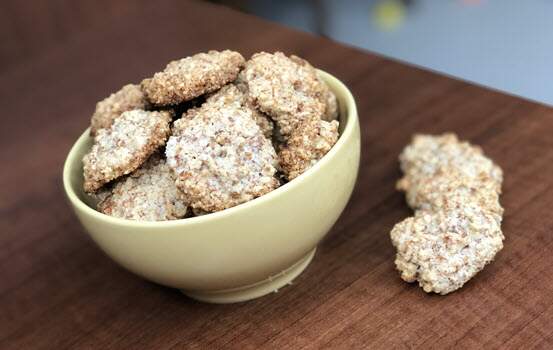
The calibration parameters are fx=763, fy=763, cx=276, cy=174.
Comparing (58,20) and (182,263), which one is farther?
(58,20)

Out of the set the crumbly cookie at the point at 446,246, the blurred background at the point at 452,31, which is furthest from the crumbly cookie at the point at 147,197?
the blurred background at the point at 452,31

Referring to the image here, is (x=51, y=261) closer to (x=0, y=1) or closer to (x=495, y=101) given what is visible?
(x=495, y=101)

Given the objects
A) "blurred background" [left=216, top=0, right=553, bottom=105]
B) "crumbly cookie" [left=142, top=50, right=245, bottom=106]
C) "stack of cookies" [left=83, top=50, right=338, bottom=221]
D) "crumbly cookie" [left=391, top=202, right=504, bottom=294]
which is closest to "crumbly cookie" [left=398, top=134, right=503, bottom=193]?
"crumbly cookie" [left=391, top=202, right=504, bottom=294]

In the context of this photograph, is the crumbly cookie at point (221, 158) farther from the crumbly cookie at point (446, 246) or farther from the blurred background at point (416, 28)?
the blurred background at point (416, 28)

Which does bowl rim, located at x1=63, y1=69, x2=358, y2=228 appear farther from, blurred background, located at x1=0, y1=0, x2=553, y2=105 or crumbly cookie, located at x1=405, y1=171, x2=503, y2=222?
blurred background, located at x1=0, y1=0, x2=553, y2=105

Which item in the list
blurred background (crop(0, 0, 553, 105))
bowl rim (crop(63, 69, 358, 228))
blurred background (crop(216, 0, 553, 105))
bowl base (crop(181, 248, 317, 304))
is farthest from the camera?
blurred background (crop(216, 0, 553, 105))

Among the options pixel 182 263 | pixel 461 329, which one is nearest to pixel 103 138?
pixel 182 263

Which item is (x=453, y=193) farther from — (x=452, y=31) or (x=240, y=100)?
(x=452, y=31)
